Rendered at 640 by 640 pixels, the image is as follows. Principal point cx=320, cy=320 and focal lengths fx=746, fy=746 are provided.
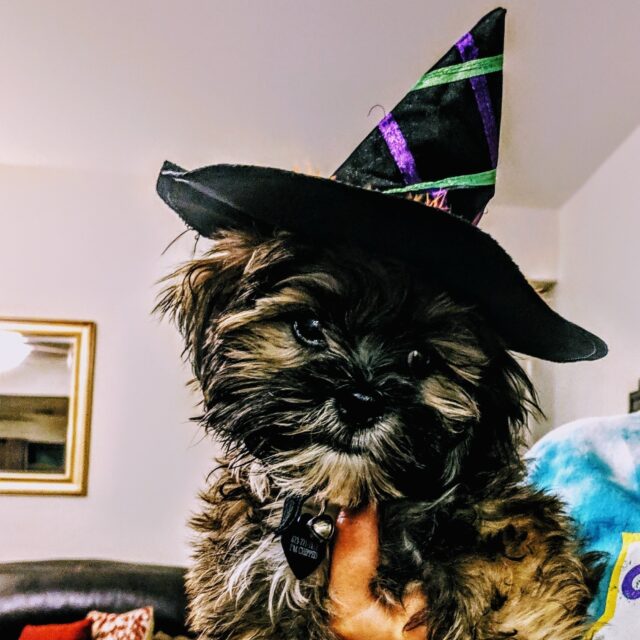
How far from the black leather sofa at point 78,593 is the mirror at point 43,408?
74 centimetres

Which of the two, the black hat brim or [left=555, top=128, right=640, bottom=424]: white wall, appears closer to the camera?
the black hat brim

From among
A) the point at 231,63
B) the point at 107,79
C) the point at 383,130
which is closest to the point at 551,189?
the point at 231,63

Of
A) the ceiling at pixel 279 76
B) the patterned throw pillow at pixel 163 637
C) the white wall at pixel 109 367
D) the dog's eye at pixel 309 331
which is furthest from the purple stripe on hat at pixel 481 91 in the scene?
the white wall at pixel 109 367

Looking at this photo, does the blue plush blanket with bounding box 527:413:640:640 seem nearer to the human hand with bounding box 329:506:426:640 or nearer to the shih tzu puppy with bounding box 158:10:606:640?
the shih tzu puppy with bounding box 158:10:606:640

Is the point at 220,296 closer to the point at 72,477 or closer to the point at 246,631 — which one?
the point at 246,631

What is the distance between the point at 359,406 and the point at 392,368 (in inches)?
2.4

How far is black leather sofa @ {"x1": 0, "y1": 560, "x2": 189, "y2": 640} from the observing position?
368cm

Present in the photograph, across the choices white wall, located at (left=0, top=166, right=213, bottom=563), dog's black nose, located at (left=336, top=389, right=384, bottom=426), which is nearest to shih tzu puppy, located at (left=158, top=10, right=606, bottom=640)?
dog's black nose, located at (left=336, top=389, right=384, bottom=426)

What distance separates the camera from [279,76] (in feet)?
11.5

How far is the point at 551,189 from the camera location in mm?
4789

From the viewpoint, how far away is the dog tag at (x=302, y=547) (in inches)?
37.8

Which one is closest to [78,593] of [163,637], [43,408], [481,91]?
[163,637]

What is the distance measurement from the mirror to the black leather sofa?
74 cm

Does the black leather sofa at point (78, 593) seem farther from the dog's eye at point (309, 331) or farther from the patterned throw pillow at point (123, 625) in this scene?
the dog's eye at point (309, 331)
